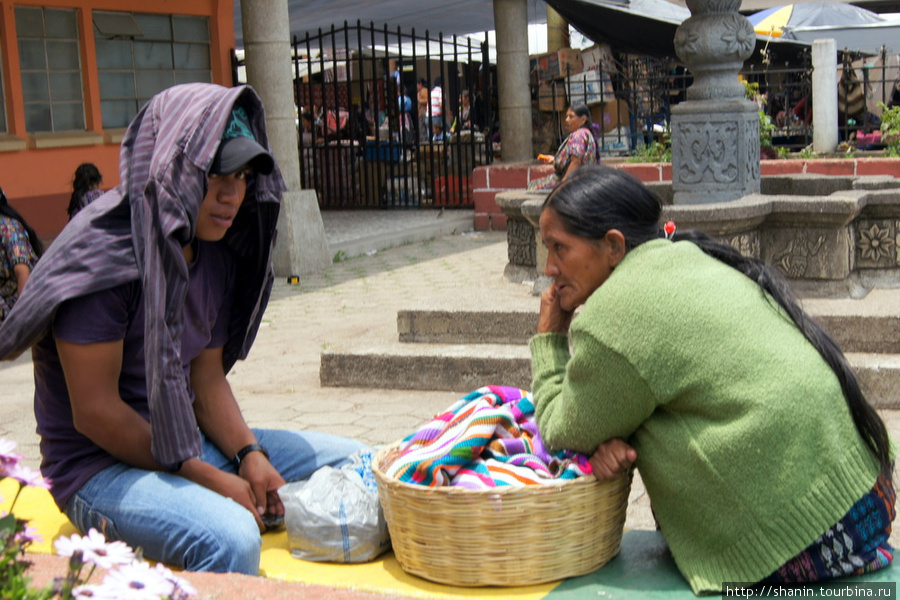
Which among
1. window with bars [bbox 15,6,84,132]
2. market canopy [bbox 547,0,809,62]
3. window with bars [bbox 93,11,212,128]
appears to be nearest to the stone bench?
window with bars [bbox 15,6,84,132]

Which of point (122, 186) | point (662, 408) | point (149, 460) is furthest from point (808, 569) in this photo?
point (122, 186)

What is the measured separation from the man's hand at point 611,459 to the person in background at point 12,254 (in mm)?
5113

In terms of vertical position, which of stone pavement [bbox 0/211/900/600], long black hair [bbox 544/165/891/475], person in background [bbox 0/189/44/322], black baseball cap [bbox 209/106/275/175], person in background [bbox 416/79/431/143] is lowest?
stone pavement [bbox 0/211/900/600]

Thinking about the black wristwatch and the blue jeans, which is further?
the black wristwatch

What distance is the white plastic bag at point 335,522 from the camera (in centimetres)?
300

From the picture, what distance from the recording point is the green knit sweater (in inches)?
96.0

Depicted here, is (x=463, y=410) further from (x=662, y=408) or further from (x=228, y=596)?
(x=228, y=596)

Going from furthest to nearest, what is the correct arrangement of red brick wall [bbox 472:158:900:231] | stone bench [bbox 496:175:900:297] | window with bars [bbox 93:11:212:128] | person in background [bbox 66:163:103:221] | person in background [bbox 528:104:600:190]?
window with bars [bbox 93:11:212:128], red brick wall [bbox 472:158:900:231], person in background [bbox 528:104:600:190], person in background [bbox 66:163:103:221], stone bench [bbox 496:175:900:297]

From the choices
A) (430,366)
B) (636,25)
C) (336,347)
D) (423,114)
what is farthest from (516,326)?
(423,114)

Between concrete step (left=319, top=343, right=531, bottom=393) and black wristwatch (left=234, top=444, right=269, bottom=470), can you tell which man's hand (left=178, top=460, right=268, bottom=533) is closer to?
black wristwatch (left=234, top=444, right=269, bottom=470)

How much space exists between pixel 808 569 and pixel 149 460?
1678 mm

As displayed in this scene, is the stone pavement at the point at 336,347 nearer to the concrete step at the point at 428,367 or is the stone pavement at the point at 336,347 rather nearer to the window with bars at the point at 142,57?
the concrete step at the point at 428,367

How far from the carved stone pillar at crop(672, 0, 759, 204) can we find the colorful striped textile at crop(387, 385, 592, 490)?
4.44m

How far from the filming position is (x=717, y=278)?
2559mm
